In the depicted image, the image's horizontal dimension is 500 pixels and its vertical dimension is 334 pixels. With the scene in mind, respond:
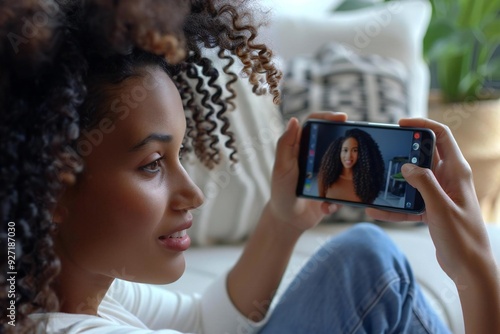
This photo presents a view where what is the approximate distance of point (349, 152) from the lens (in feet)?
2.69

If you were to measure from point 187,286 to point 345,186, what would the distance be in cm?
44

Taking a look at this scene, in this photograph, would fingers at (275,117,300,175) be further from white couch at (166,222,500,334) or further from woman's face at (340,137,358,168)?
white couch at (166,222,500,334)

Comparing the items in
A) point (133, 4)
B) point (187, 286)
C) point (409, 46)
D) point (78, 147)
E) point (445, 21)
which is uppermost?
point (445, 21)

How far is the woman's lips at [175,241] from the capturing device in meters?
0.67

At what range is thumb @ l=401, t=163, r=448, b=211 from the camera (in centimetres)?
67

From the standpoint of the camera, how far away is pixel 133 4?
53 centimetres

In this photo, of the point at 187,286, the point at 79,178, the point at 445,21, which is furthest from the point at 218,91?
the point at 445,21

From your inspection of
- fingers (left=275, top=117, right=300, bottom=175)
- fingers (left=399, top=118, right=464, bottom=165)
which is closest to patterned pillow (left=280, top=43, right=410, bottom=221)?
fingers (left=275, top=117, right=300, bottom=175)

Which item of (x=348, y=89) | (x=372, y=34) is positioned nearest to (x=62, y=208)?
(x=348, y=89)

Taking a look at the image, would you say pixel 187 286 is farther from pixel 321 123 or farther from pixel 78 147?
pixel 78 147

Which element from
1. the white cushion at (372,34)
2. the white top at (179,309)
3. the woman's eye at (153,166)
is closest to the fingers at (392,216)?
the white top at (179,309)

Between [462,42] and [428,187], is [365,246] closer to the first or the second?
[428,187]

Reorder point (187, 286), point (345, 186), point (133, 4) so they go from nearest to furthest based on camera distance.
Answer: point (133, 4)
point (345, 186)
point (187, 286)

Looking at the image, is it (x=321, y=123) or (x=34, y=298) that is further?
(x=321, y=123)
